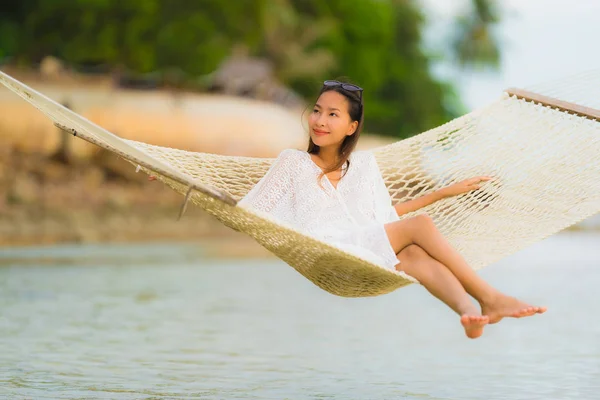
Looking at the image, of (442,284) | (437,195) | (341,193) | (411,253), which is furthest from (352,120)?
(442,284)

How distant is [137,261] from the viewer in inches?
420

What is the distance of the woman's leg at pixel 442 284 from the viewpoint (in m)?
3.45

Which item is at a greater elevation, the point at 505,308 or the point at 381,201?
the point at 381,201

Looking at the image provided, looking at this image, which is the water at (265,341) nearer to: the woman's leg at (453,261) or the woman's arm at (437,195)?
the woman's arm at (437,195)

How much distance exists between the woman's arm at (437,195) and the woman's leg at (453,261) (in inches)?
14.2

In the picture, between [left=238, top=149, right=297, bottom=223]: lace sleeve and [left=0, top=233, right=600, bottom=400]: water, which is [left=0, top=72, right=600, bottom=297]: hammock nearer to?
[left=238, top=149, right=297, bottom=223]: lace sleeve

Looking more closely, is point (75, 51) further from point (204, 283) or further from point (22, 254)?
point (204, 283)

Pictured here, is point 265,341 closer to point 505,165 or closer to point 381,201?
point 505,165

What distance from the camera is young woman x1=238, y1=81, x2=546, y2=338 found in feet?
12.2

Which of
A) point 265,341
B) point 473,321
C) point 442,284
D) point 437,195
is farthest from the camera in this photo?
point 265,341

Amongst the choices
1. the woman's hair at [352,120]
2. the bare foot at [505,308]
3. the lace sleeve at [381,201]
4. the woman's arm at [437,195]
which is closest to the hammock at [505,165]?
the woman's arm at [437,195]

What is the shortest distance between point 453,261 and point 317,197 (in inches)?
20.7

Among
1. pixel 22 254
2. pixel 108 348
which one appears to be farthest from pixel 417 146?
pixel 22 254

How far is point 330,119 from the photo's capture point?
154 inches
